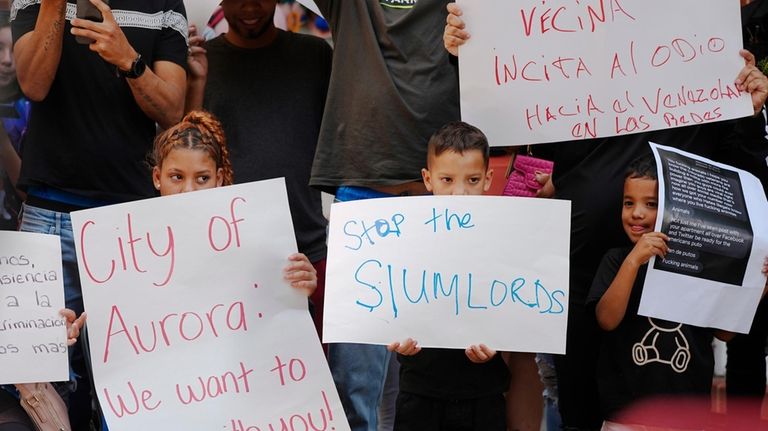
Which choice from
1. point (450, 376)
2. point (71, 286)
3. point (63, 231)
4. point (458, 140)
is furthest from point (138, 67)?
point (450, 376)

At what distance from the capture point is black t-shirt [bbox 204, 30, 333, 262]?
4504mm

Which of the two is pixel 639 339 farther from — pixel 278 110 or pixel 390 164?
pixel 278 110

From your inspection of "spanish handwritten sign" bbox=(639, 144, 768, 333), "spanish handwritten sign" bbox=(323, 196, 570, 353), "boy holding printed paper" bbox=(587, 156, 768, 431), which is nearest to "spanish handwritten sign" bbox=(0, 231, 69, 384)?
"spanish handwritten sign" bbox=(323, 196, 570, 353)

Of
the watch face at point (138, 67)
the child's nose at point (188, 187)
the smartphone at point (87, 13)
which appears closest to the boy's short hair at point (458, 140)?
the child's nose at point (188, 187)

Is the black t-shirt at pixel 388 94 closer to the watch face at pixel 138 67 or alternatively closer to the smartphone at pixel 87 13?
the watch face at pixel 138 67

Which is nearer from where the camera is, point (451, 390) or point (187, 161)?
point (451, 390)

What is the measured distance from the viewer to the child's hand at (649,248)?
3.47m

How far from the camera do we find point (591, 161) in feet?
12.9

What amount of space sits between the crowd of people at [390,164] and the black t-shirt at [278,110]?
0.79ft

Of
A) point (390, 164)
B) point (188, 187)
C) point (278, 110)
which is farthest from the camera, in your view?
point (278, 110)

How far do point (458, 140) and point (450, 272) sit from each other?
0.49 meters

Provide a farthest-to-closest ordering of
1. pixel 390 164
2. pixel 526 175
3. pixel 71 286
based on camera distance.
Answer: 1. pixel 526 175
2. pixel 390 164
3. pixel 71 286

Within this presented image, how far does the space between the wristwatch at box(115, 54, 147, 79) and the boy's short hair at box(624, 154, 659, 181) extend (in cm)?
169

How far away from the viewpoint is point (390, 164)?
3.97 m
